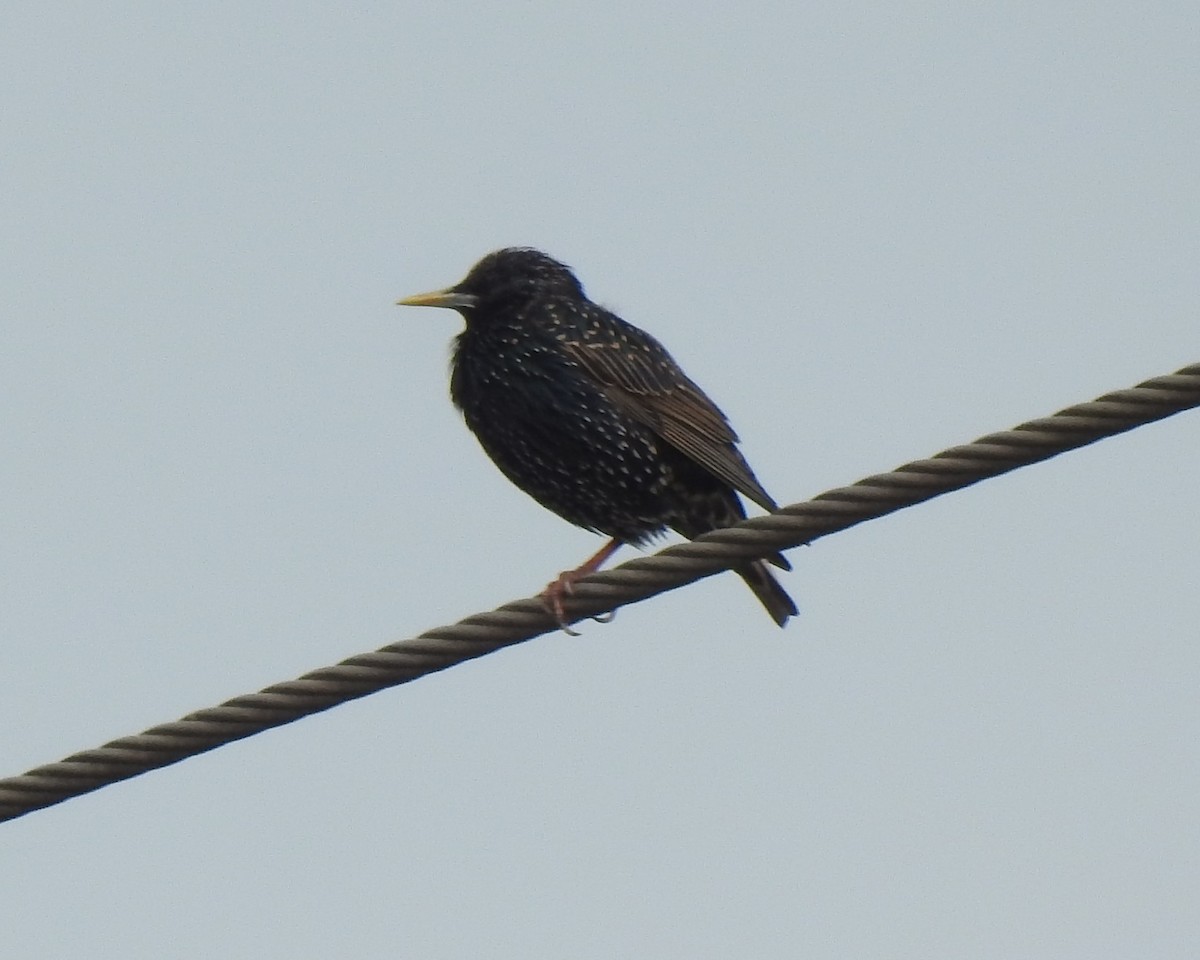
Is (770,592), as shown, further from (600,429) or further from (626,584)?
(626,584)

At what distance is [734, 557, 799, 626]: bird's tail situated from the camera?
19.4 ft

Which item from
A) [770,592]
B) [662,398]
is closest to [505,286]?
[662,398]

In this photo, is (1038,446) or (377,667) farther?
(377,667)

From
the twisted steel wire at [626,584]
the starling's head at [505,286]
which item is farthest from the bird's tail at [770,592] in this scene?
the twisted steel wire at [626,584]

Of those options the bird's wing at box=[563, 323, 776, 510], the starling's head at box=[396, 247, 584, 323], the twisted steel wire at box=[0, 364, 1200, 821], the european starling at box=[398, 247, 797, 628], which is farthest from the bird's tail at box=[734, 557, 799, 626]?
the twisted steel wire at box=[0, 364, 1200, 821]

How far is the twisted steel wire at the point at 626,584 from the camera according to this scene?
3750 mm

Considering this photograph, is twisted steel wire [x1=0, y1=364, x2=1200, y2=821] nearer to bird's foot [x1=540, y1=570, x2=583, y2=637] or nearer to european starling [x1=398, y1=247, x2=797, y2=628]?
bird's foot [x1=540, y1=570, x2=583, y2=637]

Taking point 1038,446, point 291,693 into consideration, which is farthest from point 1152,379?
point 291,693

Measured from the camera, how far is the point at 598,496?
6020mm

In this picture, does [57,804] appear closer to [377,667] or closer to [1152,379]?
[377,667]

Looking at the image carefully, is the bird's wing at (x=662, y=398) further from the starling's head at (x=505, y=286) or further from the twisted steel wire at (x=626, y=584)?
the twisted steel wire at (x=626, y=584)

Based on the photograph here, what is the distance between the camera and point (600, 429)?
5957 mm

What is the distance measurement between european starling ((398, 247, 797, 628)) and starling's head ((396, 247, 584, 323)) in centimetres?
6

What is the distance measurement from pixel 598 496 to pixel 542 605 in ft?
5.79
